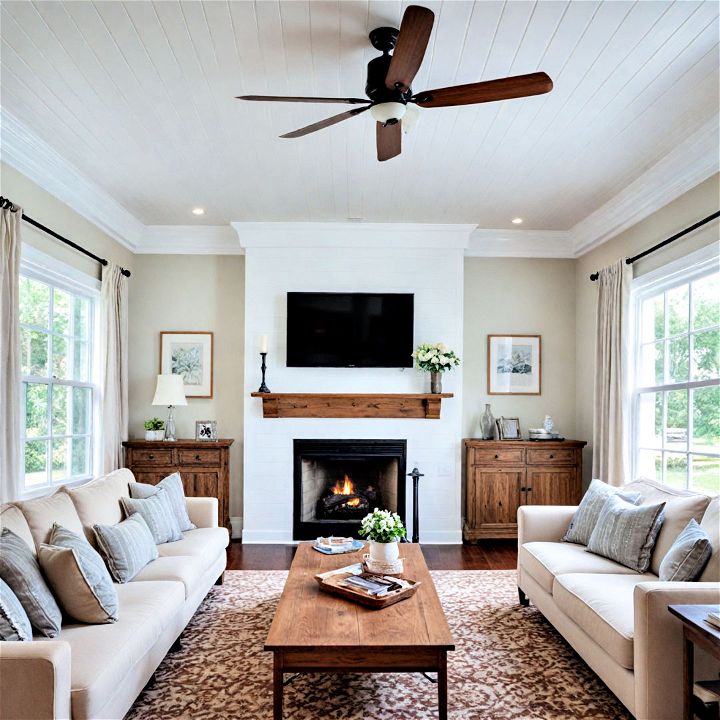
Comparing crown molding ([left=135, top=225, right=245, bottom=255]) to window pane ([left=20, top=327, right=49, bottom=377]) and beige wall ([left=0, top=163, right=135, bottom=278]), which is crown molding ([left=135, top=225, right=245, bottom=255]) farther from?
window pane ([left=20, top=327, right=49, bottom=377])

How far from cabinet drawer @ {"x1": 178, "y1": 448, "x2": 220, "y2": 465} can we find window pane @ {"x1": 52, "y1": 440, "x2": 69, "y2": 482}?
981 millimetres

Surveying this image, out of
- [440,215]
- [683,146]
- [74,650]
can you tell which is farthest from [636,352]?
[74,650]

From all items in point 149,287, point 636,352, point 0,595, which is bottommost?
point 0,595

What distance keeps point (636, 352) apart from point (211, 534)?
137 inches

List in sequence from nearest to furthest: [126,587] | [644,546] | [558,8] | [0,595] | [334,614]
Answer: [0,595] < [558,8] < [334,614] < [126,587] < [644,546]

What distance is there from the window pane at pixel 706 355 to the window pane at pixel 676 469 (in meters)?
0.59

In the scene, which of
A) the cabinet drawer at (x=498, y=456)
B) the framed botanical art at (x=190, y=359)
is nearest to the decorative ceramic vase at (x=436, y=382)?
the cabinet drawer at (x=498, y=456)

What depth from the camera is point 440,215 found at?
17.5 ft

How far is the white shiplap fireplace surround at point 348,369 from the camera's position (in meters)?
5.58

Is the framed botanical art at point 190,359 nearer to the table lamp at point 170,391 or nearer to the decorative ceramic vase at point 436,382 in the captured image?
the table lamp at point 170,391

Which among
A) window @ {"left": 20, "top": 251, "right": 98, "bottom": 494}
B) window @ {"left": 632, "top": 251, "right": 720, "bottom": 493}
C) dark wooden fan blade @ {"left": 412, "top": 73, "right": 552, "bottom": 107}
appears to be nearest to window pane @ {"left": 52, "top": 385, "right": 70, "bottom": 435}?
window @ {"left": 20, "top": 251, "right": 98, "bottom": 494}

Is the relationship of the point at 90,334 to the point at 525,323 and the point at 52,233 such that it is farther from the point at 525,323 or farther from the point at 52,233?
the point at 525,323

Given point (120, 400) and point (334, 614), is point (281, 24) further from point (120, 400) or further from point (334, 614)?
point (120, 400)

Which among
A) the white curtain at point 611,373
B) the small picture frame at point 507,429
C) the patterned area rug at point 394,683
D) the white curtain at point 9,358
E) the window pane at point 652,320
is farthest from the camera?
the small picture frame at point 507,429
